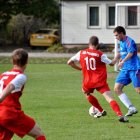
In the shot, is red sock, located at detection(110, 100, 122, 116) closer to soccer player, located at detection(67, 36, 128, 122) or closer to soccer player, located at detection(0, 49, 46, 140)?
soccer player, located at detection(67, 36, 128, 122)

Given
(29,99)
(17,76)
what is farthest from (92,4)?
(17,76)

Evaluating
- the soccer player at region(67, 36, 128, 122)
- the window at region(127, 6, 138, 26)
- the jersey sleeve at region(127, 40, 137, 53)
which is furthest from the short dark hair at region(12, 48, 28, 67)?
the window at region(127, 6, 138, 26)

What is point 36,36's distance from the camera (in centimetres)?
4762

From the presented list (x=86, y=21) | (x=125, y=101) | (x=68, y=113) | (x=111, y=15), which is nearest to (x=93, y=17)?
(x=86, y=21)

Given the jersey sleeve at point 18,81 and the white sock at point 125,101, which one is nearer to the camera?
the jersey sleeve at point 18,81

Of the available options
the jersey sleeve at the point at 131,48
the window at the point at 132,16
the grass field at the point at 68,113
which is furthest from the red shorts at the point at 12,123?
the window at the point at 132,16

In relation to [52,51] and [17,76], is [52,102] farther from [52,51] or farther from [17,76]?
[52,51]

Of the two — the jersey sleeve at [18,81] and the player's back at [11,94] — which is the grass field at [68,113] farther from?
the jersey sleeve at [18,81]

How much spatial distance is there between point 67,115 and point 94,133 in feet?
8.70

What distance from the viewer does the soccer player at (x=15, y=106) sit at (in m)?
9.06

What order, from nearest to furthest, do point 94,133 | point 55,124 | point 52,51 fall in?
point 94,133
point 55,124
point 52,51

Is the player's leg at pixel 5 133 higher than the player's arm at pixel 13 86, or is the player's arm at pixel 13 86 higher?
the player's arm at pixel 13 86

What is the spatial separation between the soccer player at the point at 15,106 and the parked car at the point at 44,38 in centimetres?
3813

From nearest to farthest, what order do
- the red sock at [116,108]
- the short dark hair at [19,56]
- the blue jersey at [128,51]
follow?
the short dark hair at [19,56] < the red sock at [116,108] < the blue jersey at [128,51]
